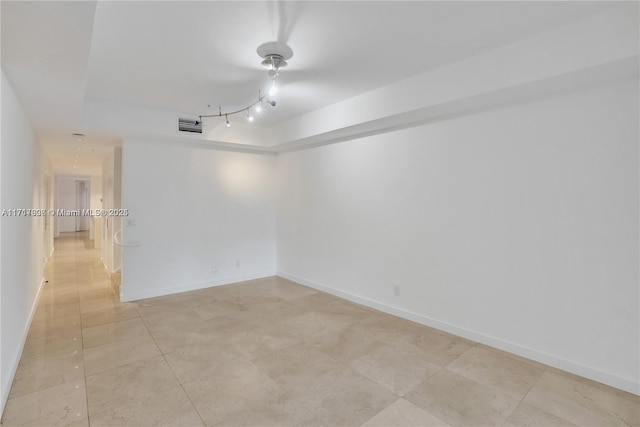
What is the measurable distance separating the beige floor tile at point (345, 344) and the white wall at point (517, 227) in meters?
0.84

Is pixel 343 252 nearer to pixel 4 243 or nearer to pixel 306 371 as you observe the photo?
pixel 306 371

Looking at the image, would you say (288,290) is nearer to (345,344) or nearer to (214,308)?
(214,308)

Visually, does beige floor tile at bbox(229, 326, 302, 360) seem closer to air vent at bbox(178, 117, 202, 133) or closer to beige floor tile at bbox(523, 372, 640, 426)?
beige floor tile at bbox(523, 372, 640, 426)

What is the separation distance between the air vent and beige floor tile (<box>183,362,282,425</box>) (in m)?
3.39

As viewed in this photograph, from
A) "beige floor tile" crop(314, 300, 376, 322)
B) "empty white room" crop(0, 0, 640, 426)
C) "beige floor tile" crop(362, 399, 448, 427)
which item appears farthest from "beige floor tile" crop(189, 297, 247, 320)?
"beige floor tile" crop(362, 399, 448, 427)

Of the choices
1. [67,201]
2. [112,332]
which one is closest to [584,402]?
[112,332]

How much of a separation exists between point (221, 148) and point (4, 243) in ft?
11.2

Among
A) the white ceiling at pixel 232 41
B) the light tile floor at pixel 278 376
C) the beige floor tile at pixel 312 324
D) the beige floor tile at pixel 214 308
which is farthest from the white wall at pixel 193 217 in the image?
the beige floor tile at pixel 312 324

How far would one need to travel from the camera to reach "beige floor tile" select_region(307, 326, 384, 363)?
9.92ft

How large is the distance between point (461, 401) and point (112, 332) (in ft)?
11.5

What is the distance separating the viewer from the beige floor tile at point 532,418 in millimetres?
2066

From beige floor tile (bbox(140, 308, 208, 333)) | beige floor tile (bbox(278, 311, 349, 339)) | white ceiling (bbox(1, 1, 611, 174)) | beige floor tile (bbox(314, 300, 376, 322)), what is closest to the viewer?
white ceiling (bbox(1, 1, 611, 174))

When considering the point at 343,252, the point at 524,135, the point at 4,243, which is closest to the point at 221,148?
the point at 343,252

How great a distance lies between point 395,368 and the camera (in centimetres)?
276
